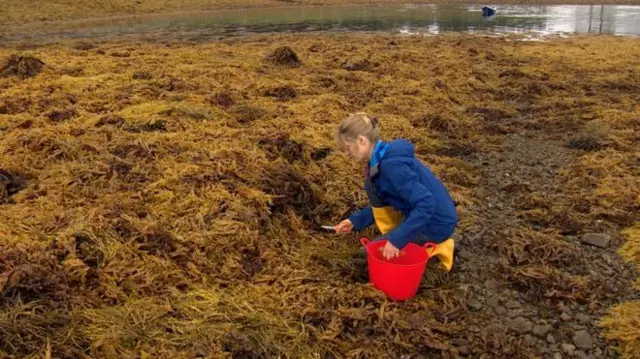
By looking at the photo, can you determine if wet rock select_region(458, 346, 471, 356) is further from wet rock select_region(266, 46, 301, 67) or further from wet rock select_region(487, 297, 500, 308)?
wet rock select_region(266, 46, 301, 67)

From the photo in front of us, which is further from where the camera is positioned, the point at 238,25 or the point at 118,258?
the point at 238,25

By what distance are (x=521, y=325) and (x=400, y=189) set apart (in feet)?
4.49

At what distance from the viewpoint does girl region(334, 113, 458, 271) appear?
12.3 feet

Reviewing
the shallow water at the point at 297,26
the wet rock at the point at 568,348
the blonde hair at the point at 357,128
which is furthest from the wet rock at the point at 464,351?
the shallow water at the point at 297,26

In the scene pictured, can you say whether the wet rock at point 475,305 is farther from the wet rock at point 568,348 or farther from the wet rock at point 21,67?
the wet rock at point 21,67

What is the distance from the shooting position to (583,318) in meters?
3.88

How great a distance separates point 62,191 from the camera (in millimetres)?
5250

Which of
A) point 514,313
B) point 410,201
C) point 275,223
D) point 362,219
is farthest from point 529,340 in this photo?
point 275,223

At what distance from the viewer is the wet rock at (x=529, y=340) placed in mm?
3655

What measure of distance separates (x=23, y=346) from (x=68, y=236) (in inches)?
49.6

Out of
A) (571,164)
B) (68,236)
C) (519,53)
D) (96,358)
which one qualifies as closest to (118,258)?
(68,236)

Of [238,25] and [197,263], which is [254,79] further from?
[238,25]

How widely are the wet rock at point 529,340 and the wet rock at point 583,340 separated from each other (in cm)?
28

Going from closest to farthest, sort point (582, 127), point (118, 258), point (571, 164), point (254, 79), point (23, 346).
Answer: point (23, 346) → point (118, 258) → point (571, 164) → point (582, 127) → point (254, 79)
